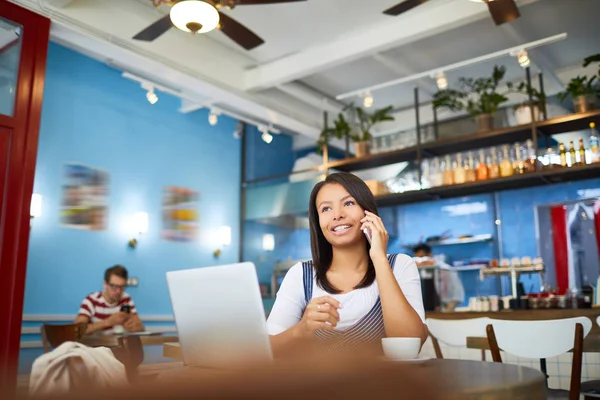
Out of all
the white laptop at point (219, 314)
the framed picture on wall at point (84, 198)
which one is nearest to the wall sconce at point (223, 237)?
the framed picture on wall at point (84, 198)

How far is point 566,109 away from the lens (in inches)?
265

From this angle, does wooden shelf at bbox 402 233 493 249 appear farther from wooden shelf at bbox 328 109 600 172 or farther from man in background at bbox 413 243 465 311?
wooden shelf at bbox 328 109 600 172

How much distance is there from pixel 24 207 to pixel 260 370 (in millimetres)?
4213

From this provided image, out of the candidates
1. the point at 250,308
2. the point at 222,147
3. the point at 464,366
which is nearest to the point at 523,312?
the point at 464,366

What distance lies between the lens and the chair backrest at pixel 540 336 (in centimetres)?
213

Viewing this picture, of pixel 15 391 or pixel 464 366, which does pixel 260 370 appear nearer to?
pixel 15 391

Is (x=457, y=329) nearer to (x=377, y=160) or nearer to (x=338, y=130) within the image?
(x=377, y=160)

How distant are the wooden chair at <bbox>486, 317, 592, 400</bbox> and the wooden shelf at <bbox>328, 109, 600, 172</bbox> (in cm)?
338

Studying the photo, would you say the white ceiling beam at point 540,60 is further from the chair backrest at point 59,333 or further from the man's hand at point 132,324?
the chair backrest at point 59,333

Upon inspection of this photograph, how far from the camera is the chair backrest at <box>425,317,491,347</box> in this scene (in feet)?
8.21

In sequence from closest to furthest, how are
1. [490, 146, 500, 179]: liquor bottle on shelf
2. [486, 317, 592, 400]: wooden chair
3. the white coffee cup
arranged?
the white coffee cup → [486, 317, 592, 400]: wooden chair → [490, 146, 500, 179]: liquor bottle on shelf

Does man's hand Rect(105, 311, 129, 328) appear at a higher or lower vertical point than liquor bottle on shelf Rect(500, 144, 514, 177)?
lower

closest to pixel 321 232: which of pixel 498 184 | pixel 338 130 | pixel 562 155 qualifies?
pixel 562 155

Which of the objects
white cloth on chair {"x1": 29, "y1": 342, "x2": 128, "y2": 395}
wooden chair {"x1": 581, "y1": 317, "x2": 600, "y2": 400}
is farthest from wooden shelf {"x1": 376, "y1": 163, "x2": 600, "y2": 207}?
white cloth on chair {"x1": 29, "y1": 342, "x2": 128, "y2": 395}
